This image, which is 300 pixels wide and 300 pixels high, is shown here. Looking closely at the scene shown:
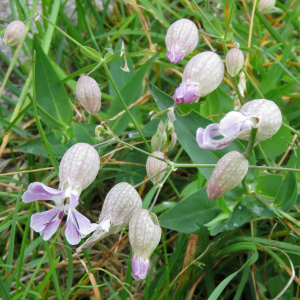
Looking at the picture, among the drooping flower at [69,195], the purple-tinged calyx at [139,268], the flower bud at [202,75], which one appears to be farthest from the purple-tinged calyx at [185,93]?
the purple-tinged calyx at [139,268]

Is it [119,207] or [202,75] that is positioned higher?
[202,75]

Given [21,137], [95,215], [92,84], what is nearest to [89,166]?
[92,84]

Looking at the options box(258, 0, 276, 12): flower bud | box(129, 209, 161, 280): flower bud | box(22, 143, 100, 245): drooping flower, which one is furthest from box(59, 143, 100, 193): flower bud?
box(258, 0, 276, 12): flower bud

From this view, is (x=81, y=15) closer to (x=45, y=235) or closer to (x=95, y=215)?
(x=95, y=215)

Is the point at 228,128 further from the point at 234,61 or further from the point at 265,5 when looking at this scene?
the point at 265,5

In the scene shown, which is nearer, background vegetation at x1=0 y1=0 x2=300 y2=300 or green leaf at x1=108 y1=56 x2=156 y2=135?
background vegetation at x1=0 y1=0 x2=300 y2=300

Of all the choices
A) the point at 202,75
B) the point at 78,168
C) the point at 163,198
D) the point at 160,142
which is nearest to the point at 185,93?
the point at 202,75

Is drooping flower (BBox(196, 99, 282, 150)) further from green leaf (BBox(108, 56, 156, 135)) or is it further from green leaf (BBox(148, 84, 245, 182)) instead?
green leaf (BBox(108, 56, 156, 135))
